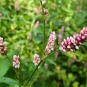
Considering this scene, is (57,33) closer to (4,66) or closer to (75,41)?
(4,66)

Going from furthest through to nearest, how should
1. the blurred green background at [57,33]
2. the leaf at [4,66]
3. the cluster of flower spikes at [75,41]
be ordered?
1. the blurred green background at [57,33]
2. the leaf at [4,66]
3. the cluster of flower spikes at [75,41]

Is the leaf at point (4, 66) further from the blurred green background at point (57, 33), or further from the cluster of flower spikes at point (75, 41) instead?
the cluster of flower spikes at point (75, 41)

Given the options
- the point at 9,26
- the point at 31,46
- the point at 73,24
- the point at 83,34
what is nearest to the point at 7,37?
the point at 9,26

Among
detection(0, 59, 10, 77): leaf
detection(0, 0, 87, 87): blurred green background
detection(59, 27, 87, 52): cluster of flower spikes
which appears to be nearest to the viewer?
detection(59, 27, 87, 52): cluster of flower spikes

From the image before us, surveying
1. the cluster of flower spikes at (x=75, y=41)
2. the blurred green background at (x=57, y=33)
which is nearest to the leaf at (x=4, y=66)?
the blurred green background at (x=57, y=33)

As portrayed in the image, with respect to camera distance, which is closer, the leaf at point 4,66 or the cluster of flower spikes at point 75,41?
the cluster of flower spikes at point 75,41

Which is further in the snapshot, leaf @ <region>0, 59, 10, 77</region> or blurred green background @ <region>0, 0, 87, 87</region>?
blurred green background @ <region>0, 0, 87, 87</region>

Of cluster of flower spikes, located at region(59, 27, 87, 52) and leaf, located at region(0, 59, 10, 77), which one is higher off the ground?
cluster of flower spikes, located at region(59, 27, 87, 52)

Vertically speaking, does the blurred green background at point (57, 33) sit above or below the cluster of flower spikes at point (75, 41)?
below

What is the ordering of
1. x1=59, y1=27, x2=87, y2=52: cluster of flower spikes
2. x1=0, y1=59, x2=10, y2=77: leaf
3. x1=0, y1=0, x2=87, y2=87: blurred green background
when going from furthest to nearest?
x1=0, y1=0, x2=87, y2=87: blurred green background
x1=0, y1=59, x2=10, y2=77: leaf
x1=59, y1=27, x2=87, y2=52: cluster of flower spikes

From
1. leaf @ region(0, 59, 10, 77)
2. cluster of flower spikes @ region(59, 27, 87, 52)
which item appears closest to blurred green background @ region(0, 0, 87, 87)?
leaf @ region(0, 59, 10, 77)

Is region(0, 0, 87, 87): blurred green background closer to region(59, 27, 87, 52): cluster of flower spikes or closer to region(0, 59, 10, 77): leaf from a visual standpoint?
region(0, 59, 10, 77): leaf

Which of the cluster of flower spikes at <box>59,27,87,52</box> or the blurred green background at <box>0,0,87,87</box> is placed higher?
the cluster of flower spikes at <box>59,27,87,52</box>
